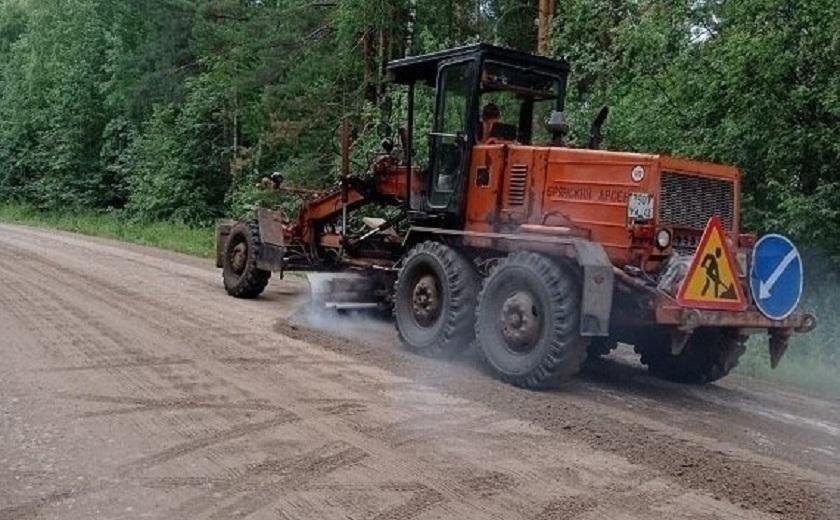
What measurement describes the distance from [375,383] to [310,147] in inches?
602

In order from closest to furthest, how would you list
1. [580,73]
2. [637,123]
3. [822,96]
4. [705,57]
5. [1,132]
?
[822,96] → [705,57] → [637,123] → [580,73] → [1,132]

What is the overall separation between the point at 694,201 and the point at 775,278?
97cm

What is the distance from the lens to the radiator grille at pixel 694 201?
7262 mm

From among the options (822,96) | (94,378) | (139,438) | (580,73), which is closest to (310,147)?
(580,73)

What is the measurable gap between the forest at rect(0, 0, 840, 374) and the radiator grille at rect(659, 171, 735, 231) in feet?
8.45

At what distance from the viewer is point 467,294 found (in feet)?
26.5

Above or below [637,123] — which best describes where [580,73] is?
above

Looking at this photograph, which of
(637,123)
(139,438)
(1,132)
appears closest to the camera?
(139,438)

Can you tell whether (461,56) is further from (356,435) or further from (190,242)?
(190,242)

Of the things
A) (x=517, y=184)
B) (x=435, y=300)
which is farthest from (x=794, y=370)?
(x=435, y=300)

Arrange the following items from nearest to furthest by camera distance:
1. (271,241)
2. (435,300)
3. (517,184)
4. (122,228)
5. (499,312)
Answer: (499,312), (517,184), (435,300), (271,241), (122,228)

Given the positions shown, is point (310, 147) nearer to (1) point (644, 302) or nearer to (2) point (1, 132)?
(1) point (644, 302)

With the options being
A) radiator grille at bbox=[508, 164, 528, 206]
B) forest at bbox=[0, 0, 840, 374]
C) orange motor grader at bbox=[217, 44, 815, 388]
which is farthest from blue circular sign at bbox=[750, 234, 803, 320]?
forest at bbox=[0, 0, 840, 374]

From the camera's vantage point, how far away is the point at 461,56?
338 inches
